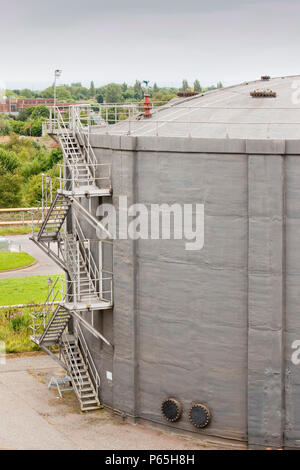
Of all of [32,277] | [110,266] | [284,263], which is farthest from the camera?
[32,277]

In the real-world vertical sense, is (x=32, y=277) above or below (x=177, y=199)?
below

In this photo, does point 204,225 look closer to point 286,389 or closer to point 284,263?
point 284,263

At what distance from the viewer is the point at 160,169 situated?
25703mm

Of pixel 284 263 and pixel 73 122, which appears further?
pixel 73 122

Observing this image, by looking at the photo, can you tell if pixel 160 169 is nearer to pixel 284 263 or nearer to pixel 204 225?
pixel 204 225

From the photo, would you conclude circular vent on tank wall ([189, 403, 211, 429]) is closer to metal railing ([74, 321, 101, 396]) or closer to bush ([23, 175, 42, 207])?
metal railing ([74, 321, 101, 396])

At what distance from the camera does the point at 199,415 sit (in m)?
25.3

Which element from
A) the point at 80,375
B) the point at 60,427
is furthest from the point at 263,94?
the point at 60,427

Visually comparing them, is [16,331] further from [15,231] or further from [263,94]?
[15,231]

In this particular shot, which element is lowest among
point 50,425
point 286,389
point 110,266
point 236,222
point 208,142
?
point 50,425

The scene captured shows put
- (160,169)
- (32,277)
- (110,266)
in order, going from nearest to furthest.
→ (160,169)
(110,266)
(32,277)

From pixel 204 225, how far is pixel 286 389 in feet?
17.3

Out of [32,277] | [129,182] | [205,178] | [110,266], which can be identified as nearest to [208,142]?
[205,178]

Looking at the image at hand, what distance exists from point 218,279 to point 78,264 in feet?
16.8
